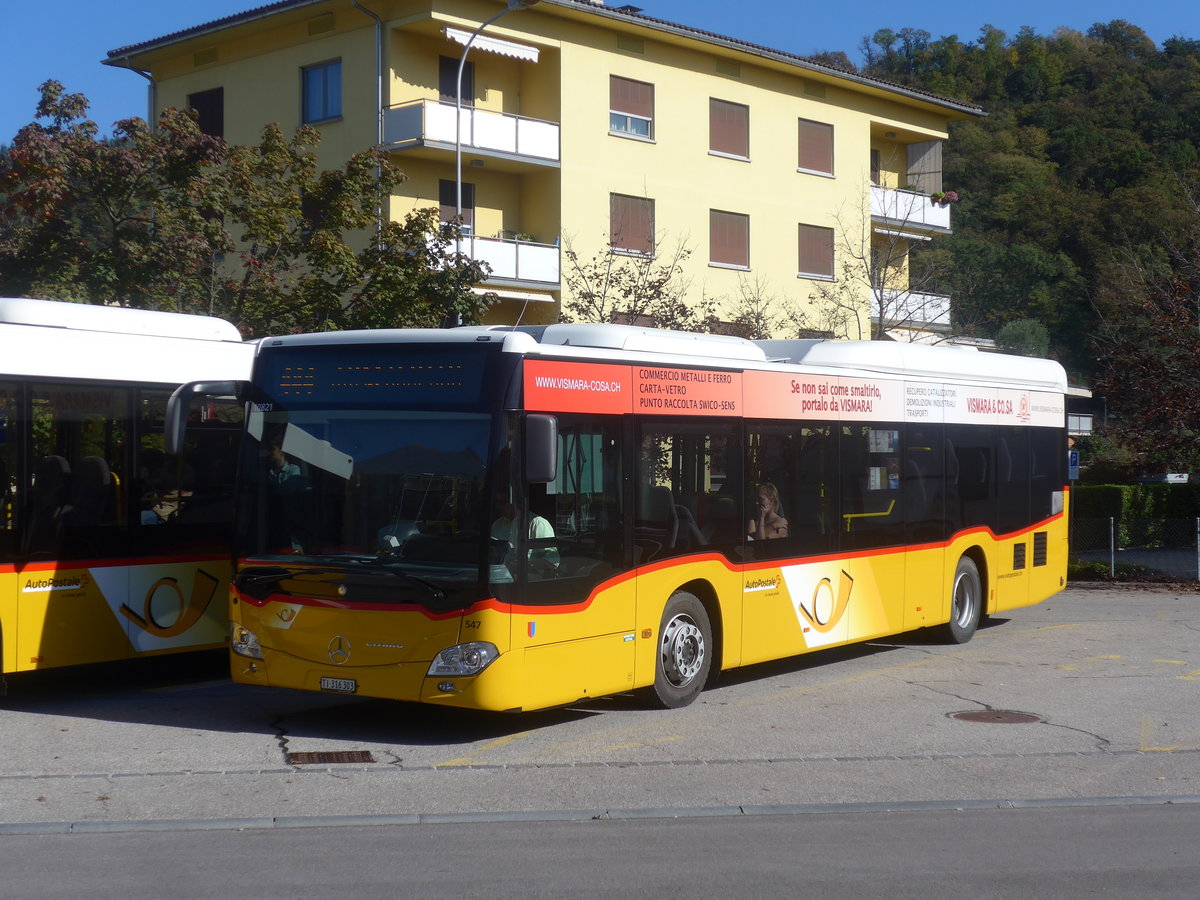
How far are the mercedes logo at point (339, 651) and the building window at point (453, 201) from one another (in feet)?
77.1

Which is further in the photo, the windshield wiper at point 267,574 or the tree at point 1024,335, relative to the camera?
the tree at point 1024,335

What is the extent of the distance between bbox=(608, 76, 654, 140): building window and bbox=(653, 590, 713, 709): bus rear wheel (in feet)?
81.4

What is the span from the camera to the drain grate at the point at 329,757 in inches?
357

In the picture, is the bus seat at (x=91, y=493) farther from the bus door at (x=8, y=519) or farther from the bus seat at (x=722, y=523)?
the bus seat at (x=722, y=523)

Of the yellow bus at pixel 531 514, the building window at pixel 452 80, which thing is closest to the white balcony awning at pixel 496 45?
the building window at pixel 452 80

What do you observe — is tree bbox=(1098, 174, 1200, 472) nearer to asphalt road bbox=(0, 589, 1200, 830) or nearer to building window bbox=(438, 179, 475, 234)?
asphalt road bbox=(0, 589, 1200, 830)

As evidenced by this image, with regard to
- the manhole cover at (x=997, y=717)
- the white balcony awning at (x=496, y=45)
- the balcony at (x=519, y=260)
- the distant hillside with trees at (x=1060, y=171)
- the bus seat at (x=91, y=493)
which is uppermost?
the distant hillside with trees at (x=1060, y=171)

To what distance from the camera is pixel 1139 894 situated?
6.22 m

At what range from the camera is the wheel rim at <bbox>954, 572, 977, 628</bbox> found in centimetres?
1527

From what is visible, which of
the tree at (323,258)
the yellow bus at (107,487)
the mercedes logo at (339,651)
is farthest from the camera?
the tree at (323,258)

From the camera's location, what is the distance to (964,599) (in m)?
15.5

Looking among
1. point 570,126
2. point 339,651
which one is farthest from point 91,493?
point 570,126

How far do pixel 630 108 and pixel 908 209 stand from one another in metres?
10.6

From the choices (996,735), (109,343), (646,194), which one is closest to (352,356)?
(109,343)
